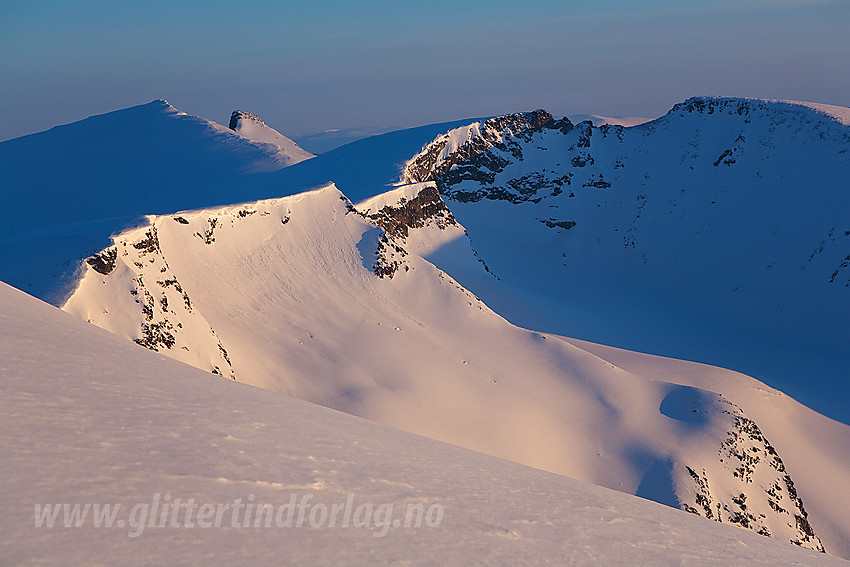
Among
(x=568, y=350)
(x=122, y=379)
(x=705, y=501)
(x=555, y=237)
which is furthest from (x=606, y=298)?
(x=122, y=379)

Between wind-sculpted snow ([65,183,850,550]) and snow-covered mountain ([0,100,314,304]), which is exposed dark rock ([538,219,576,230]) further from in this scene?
wind-sculpted snow ([65,183,850,550])

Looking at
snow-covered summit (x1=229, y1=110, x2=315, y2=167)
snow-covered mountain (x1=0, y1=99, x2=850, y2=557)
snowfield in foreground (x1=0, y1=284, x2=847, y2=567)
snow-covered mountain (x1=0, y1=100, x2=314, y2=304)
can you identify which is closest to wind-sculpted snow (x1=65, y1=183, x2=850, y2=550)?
snow-covered mountain (x1=0, y1=99, x2=850, y2=557)

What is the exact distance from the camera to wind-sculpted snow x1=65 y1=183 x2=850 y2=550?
24.8 meters

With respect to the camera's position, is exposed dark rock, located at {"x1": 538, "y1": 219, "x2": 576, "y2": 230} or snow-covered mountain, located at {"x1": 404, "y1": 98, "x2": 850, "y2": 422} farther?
exposed dark rock, located at {"x1": 538, "y1": 219, "x2": 576, "y2": 230}

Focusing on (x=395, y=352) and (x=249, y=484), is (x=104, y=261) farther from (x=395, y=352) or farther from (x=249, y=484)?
(x=249, y=484)

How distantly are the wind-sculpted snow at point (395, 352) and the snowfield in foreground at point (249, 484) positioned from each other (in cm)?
1462

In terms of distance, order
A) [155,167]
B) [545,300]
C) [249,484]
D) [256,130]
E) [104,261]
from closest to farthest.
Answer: [249,484]
[104,261]
[545,300]
[155,167]
[256,130]

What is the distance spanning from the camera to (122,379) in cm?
727

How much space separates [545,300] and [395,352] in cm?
3430

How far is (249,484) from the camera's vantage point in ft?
18.2

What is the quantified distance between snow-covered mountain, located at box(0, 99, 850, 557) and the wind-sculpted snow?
122 mm

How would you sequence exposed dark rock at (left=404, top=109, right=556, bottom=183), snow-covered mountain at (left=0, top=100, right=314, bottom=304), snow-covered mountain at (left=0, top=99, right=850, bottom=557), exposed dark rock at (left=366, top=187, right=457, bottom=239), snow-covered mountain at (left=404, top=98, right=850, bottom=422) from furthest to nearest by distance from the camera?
1. exposed dark rock at (left=404, top=109, right=556, bottom=183)
2. snow-covered mountain at (left=404, top=98, right=850, bottom=422)
3. snow-covered mountain at (left=0, top=100, right=314, bottom=304)
4. exposed dark rock at (left=366, top=187, right=457, bottom=239)
5. snow-covered mountain at (left=0, top=99, right=850, bottom=557)

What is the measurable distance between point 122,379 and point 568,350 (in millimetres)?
33279

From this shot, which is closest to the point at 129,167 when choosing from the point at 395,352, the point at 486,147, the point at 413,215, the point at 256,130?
the point at 256,130
